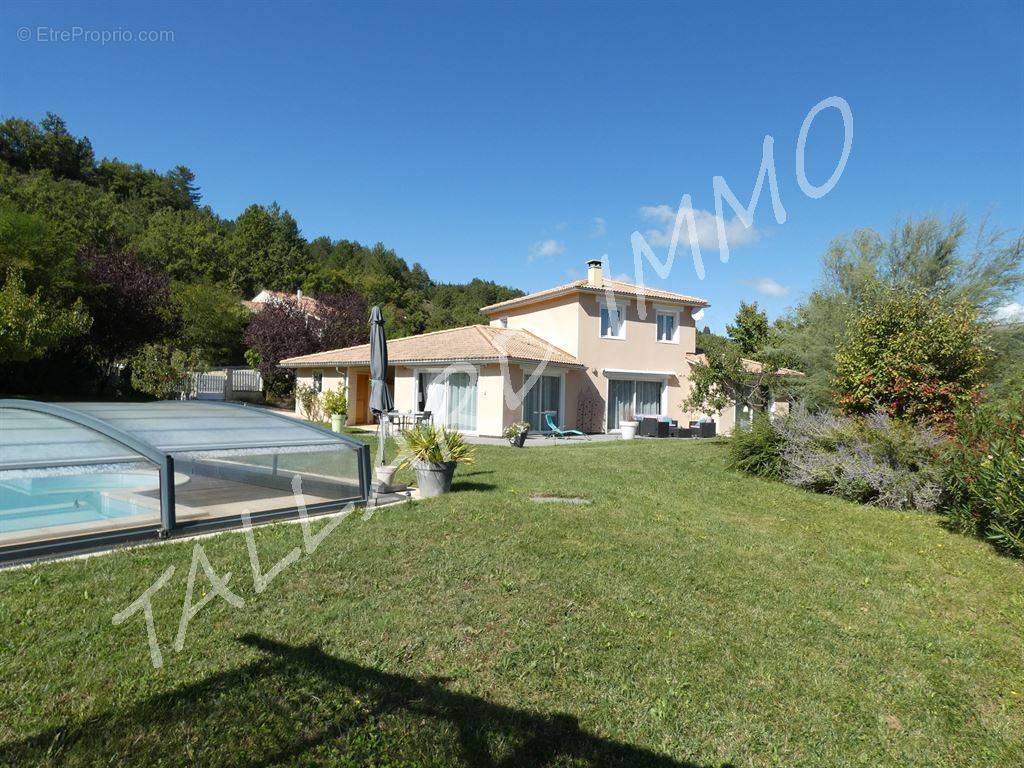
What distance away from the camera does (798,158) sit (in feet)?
34.2

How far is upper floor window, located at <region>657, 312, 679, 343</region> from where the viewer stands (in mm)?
28266

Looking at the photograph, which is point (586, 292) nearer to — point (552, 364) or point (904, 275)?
point (552, 364)

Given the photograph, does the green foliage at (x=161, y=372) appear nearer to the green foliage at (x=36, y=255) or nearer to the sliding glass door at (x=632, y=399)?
the green foliage at (x=36, y=255)

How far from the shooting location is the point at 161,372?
2802cm

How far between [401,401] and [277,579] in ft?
67.1

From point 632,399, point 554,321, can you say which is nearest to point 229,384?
point 554,321

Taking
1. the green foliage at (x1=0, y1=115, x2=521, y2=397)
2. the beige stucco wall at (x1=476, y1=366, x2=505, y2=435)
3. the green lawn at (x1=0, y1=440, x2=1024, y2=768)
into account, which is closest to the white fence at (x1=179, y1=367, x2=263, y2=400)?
the green foliage at (x1=0, y1=115, x2=521, y2=397)

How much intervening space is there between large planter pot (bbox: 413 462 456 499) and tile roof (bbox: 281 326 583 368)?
11.6 meters

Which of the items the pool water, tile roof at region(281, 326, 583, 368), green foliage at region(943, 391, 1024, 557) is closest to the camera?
the pool water

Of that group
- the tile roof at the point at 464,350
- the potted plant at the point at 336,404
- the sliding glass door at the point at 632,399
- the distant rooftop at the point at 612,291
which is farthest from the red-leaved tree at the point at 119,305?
the sliding glass door at the point at 632,399

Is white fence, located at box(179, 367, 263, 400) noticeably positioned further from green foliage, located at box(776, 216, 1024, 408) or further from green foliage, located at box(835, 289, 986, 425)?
green foliage, located at box(835, 289, 986, 425)

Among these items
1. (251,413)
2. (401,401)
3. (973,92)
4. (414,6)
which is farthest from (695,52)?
(401,401)

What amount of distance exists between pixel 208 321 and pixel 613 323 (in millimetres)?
30815

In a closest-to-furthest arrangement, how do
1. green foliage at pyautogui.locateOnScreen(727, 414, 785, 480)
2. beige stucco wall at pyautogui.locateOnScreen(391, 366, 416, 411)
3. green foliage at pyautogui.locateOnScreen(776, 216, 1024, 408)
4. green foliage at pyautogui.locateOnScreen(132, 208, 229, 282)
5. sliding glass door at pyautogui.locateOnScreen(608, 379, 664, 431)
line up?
1. green foliage at pyautogui.locateOnScreen(727, 414, 785, 480)
2. green foliage at pyautogui.locateOnScreen(776, 216, 1024, 408)
3. beige stucco wall at pyautogui.locateOnScreen(391, 366, 416, 411)
4. sliding glass door at pyautogui.locateOnScreen(608, 379, 664, 431)
5. green foliage at pyautogui.locateOnScreen(132, 208, 229, 282)
